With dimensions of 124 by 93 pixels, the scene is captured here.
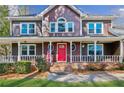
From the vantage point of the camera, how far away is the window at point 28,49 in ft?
103

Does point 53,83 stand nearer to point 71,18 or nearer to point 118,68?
point 118,68

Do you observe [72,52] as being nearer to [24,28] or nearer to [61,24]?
[61,24]

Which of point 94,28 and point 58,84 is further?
point 94,28

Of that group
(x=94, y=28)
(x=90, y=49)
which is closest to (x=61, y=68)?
(x=90, y=49)

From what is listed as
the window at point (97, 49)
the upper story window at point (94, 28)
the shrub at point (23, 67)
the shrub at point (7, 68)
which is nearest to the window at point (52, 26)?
the upper story window at point (94, 28)

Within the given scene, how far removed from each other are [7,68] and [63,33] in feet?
24.0

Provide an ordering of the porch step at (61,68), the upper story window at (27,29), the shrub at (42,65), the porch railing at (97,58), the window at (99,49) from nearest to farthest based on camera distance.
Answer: the shrub at (42,65), the porch step at (61,68), the porch railing at (97,58), the upper story window at (27,29), the window at (99,49)

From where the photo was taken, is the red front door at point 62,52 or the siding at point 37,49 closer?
the red front door at point 62,52

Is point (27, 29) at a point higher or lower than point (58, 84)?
higher

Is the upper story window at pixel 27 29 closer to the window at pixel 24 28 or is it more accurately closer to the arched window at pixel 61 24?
the window at pixel 24 28

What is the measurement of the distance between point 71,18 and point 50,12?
7.12 feet

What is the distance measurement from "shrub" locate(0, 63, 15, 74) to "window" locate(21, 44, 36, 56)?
5469 millimetres

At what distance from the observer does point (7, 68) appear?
26.0 metres
